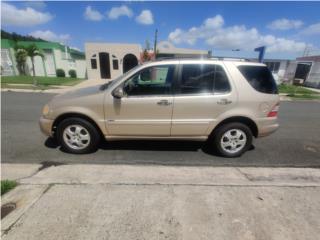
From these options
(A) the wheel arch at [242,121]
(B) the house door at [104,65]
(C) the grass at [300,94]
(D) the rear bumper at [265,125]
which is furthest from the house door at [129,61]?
(D) the rear bumper at [265,125]

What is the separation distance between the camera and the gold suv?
3.66 metres

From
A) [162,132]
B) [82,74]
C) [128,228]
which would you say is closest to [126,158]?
[162,132]

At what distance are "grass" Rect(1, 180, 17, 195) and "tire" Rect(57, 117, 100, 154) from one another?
45.1 inches

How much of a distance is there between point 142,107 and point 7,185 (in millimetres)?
2262

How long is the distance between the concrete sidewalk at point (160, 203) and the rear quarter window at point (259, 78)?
1483 millimetres

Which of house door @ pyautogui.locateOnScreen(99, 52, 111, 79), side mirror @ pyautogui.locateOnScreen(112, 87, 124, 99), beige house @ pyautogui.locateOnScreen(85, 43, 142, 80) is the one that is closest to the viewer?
side mirror @ pyautogui.locateOnScreen(112, 87, 124, 99)

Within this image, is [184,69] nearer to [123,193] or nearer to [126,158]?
[126,158]

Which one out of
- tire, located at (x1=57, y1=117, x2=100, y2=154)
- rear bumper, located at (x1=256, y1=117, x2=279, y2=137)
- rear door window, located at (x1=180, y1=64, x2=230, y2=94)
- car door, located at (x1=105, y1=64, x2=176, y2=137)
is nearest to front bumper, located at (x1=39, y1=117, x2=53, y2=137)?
tire, located at (x1=57, y1=117, x2=100, y2=154)

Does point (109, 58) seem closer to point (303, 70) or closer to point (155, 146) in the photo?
point (155, 146)

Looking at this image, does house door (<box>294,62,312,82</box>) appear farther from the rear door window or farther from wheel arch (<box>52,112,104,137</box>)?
wheel arch (<box>52,112,104,137</box>)

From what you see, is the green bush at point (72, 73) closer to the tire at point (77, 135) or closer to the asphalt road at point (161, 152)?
the asphalt road at point (161, 152)

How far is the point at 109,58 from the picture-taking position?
77.3ft

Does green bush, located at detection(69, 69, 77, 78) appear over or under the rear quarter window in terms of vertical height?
under

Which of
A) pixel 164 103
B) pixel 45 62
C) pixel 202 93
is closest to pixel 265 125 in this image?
pixel 202 93
